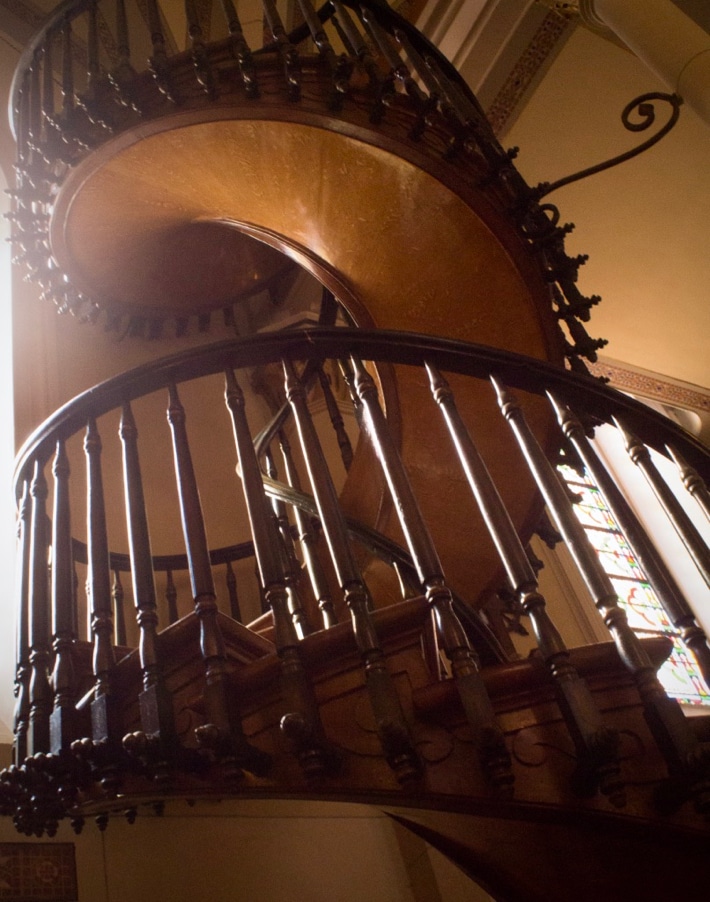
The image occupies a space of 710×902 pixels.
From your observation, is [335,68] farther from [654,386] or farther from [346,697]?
[654,386]

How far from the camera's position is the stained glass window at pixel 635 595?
5629 mm

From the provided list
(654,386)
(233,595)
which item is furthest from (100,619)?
(654,386)

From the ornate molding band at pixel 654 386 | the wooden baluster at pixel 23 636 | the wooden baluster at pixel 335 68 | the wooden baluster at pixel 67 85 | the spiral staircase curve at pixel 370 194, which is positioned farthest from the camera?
the ornate molding band at pixel 654 386

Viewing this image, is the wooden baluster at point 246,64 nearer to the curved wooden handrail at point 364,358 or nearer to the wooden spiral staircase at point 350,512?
the wooden spiral staircase at point 350,512

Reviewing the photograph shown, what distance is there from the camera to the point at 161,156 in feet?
11.4

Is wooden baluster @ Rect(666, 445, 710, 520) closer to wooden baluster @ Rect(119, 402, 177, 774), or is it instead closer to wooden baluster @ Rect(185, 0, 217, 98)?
wooden baluster @ Rect(119, 402, 177, 774)

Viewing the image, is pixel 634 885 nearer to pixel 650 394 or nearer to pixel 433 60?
pixel 433 60

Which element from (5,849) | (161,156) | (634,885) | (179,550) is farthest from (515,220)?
(5,849)

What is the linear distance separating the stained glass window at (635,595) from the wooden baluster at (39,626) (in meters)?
3.95

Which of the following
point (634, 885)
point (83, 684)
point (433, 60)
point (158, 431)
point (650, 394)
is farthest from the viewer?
point (650, 394)

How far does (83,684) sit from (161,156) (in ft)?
7.80

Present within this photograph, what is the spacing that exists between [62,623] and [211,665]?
403mm

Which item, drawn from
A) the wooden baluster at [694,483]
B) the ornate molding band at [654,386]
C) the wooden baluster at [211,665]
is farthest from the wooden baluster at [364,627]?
the ornate molding band at [654,386]

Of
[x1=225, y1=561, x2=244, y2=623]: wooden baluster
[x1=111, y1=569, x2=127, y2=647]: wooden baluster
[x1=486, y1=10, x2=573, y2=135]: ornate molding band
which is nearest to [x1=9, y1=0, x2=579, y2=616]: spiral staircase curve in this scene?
[x1=225, y1=561, x2=244, y2=623]: wooden baluster
